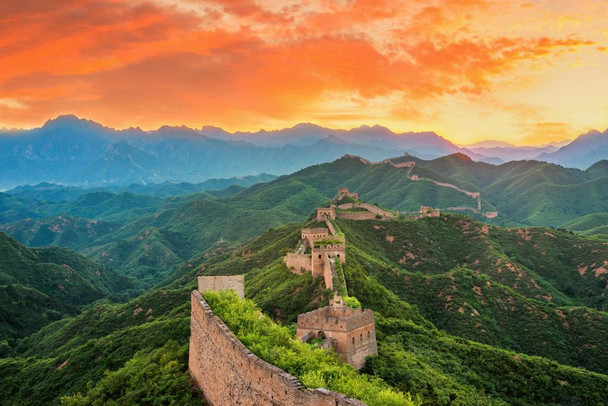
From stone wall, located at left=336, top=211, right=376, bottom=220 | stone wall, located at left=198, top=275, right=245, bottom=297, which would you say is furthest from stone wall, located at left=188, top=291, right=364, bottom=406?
stone wall, located at left=336, top=211, right=376, bottom=220

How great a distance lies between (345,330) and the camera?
27672 mm

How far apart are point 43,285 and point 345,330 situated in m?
119

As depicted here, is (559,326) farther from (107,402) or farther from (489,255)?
(107,402)

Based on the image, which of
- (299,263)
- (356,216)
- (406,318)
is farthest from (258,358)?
(356,216)

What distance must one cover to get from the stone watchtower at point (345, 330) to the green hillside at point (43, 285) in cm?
7402

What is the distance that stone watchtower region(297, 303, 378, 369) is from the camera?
27688 millimetres

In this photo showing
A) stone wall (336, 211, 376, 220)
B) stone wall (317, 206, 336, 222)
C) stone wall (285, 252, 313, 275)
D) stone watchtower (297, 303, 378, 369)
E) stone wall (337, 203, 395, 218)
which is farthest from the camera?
stone wall (337, 203, 395, 218)

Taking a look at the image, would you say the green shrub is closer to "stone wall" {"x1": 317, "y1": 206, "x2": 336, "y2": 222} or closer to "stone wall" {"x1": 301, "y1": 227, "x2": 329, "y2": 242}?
"stone wall" {"x1": 301, "y1": 227, "x2": 329, "y2": 242}

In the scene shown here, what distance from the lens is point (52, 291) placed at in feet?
407

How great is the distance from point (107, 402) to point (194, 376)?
7.87m

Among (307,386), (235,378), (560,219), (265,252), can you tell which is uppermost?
(307,386)

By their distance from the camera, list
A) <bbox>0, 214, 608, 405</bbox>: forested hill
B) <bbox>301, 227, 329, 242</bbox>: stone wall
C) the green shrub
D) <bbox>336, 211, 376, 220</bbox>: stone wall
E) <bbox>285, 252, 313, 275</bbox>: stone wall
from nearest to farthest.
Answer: the green shrub, <bbox>0, 214, 608, 405</bbox>: forested hill, <bbox>285, 252, 313, 275</bbox>: stone wall, <bbox>301, 227, 329, 242</bbox>: stone wall, <bbox>336, 211, 376, 220</bbox>: stone wall

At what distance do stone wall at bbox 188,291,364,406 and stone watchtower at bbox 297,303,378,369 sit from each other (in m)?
6.97

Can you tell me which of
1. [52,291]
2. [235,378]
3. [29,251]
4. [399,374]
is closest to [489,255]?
[399,374]
